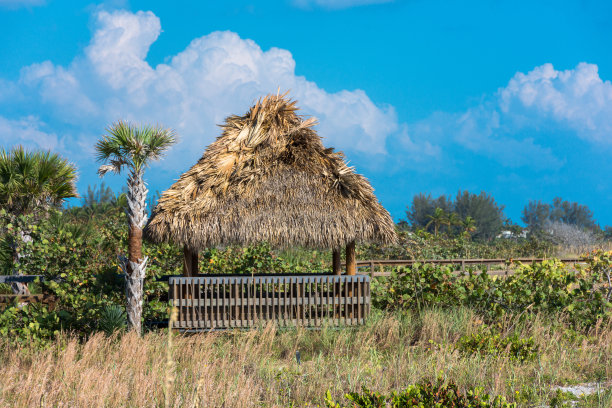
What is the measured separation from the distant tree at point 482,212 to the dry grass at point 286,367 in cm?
4428

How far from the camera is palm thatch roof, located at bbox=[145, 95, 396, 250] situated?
9.17m

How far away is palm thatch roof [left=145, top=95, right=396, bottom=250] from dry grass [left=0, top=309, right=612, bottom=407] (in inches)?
62.6

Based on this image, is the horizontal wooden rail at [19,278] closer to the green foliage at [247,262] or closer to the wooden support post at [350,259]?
the green foliage at [247,262]

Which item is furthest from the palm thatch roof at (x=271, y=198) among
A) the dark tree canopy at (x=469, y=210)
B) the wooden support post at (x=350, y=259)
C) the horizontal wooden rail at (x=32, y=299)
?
the dark tree canopy at (x=469, y=210)

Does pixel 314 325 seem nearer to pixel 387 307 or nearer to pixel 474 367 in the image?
pixel 387 307

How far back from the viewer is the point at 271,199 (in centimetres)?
938

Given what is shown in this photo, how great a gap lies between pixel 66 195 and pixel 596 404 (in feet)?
38.9

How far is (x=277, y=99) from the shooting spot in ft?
33.2

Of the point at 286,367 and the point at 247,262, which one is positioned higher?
the point at 247,262

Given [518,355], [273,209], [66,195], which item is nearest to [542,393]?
[518,355]

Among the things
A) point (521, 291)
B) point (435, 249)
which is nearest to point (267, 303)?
point (521, 291)

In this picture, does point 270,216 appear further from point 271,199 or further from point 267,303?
point 267,303

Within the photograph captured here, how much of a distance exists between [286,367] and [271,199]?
3.55 meters

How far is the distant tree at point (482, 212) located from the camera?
2024 inches
